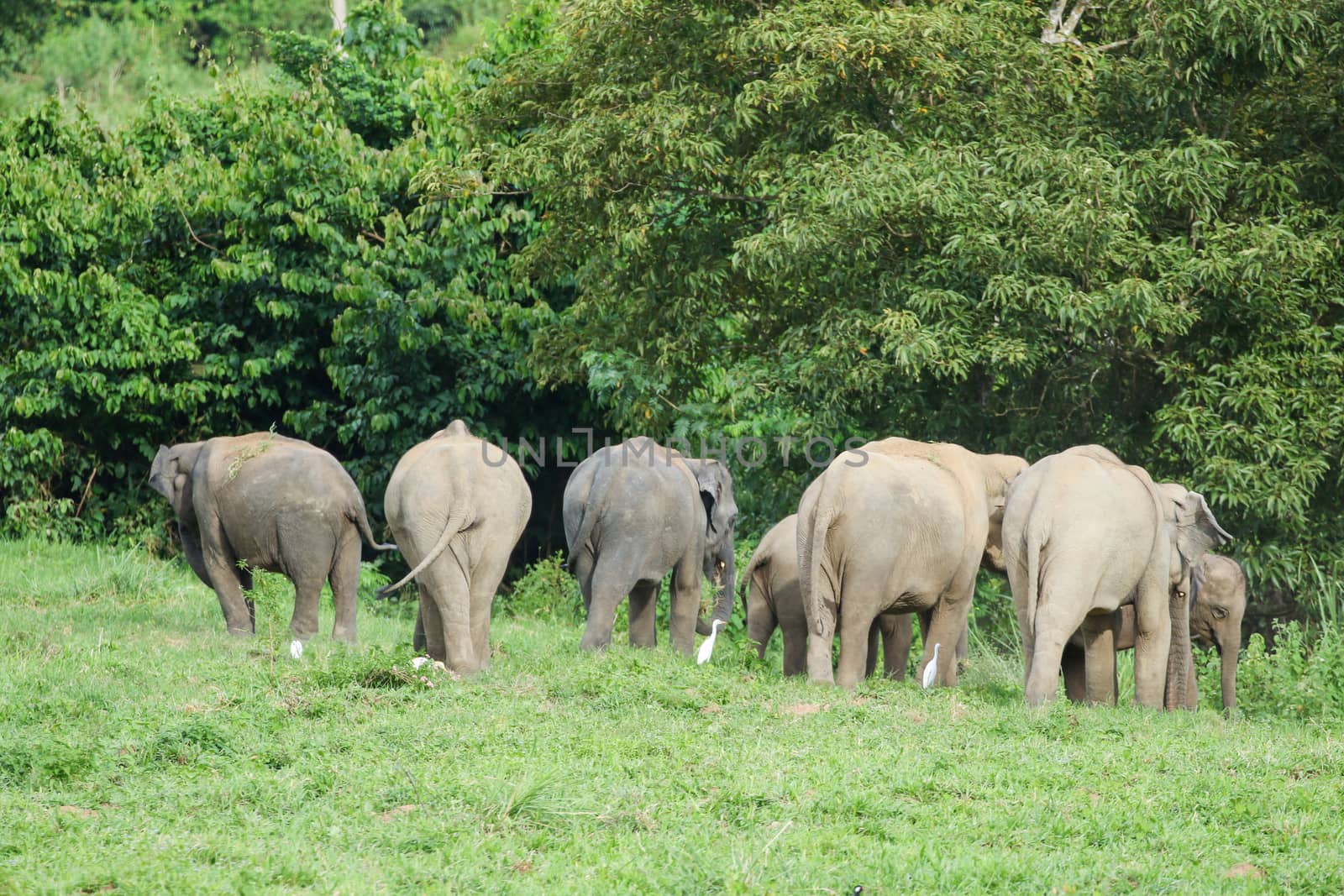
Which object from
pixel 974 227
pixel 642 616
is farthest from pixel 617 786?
pixel 974 227

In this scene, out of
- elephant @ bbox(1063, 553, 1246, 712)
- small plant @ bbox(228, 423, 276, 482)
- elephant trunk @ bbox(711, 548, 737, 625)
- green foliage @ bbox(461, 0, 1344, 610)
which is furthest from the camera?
green foliage @ bbox(461, 0, 1344, 610)

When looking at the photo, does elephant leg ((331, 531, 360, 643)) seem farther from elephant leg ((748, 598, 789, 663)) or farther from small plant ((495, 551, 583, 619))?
small plant ((495, 551, 583, 619))

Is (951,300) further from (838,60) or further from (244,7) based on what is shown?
(244,7)

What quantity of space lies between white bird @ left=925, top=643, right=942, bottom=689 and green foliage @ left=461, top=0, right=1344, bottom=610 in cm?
306

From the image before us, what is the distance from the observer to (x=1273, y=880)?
557cm

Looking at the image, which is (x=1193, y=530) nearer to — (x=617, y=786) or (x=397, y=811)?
(x=617, y=786)

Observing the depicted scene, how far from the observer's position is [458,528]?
8719mm

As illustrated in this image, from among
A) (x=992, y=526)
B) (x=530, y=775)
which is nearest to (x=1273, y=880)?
(x=530, y=775)

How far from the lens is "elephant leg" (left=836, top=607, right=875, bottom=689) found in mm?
9102

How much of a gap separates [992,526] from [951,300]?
2.73 m

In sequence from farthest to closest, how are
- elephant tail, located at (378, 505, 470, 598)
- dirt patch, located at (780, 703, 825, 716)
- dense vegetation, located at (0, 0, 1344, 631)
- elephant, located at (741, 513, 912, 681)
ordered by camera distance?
1. dense vegetation, located at (0, 0, 1344, 631)
2. elephant, located at (741, 513, 912, 681)
3. elephant tail, located at (378, 505, 470, 598)
4. dirt patch, located at (780, 703, 825, 716)

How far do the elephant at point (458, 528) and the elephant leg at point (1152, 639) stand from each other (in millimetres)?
3470

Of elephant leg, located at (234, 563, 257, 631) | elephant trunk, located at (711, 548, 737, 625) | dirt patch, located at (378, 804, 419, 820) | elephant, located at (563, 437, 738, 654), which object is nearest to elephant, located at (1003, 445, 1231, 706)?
elephant, located at (563, 437, 738, 654)

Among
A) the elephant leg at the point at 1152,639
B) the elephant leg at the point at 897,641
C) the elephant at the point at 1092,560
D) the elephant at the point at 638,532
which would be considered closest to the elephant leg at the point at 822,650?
the elephant at the point at 1092,560
